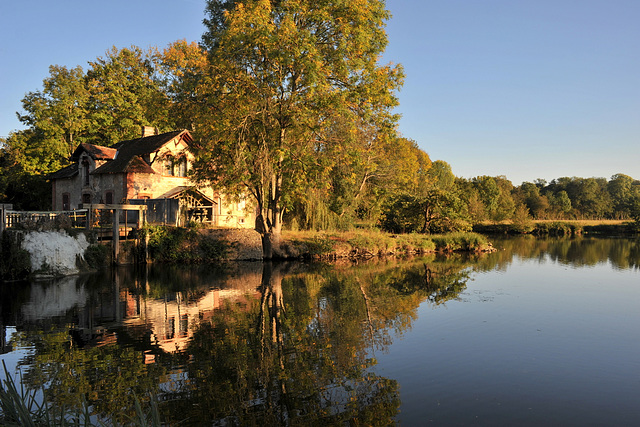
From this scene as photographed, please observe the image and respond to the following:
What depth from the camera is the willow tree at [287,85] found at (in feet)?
78.1

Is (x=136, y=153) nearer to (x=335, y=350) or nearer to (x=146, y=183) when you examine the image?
(x=146, y=183)

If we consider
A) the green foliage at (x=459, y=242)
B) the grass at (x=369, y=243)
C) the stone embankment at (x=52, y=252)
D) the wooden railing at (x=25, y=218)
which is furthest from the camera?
the green foliage at (x=459, y=242)

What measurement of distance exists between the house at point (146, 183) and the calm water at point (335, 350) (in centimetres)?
1459

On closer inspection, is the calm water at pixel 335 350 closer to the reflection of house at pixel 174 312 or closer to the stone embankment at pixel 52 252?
the reflection of house at pixel 174 312

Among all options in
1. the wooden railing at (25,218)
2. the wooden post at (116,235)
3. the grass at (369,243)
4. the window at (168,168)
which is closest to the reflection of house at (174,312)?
the wooden railing at (25,218)

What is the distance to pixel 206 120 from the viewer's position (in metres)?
25.7

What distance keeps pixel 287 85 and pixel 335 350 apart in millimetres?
19369

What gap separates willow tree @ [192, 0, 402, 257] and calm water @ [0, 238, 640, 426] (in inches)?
365

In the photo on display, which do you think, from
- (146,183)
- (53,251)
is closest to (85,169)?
(146,183)

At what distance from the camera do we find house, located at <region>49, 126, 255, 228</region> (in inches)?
1377

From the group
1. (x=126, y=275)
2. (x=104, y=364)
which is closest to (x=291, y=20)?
(x=126, y=275)

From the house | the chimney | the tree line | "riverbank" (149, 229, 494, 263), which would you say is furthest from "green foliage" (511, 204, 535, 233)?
the chimney

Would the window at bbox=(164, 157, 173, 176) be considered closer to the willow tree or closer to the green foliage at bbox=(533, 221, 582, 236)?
the willow tree

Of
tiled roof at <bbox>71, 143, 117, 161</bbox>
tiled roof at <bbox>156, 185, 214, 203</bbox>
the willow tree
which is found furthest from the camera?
tiled roof at <bbox>71, 143, 117, 161</bbox>
